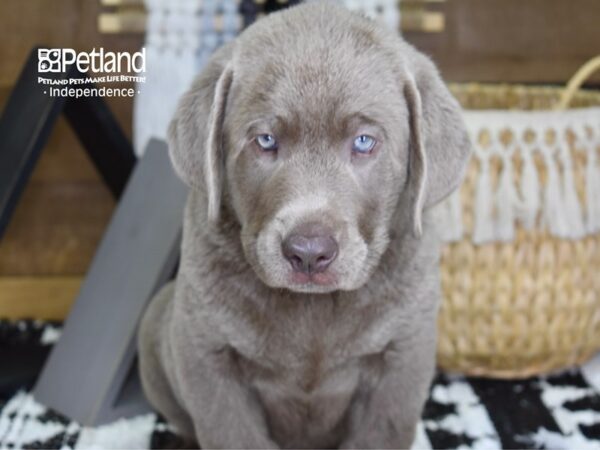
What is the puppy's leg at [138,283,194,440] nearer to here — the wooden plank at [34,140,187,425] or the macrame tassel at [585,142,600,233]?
the wooden plank at [34,140,187,425]

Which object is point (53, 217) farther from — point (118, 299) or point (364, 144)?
point (364, 144)

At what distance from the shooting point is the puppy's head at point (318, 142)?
1.59 metres

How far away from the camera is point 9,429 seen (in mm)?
2295

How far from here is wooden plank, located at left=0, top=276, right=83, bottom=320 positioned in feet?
10.3

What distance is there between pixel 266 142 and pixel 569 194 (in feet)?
Answer: 3.50

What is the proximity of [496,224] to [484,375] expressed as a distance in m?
0.45

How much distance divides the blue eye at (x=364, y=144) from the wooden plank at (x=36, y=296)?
68.3 inches

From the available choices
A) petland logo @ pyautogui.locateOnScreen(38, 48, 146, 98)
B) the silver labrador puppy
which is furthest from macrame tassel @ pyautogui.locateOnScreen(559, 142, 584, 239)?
petland logo @ pyautogui.locateOnScreen(38, 48, 146, 98)

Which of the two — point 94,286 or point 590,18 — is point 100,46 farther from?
point 590,18

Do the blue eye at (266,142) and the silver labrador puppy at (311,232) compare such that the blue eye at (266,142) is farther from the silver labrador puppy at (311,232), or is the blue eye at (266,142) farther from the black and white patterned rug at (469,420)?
the black and white patterned rug at (469,420)

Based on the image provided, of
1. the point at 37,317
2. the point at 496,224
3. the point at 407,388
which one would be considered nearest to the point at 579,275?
the point at 496,224

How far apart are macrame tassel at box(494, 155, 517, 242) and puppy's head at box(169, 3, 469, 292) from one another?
2.20ft

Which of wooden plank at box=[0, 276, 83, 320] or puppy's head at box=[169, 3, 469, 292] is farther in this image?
wooden plank at box=[0, 276, 83, 320]

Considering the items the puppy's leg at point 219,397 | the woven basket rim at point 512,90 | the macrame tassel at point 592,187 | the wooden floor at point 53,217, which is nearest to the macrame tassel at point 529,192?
the macrame tassel at point 592,187
